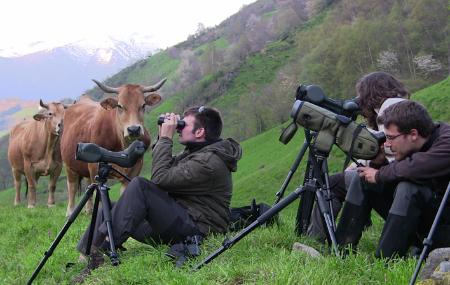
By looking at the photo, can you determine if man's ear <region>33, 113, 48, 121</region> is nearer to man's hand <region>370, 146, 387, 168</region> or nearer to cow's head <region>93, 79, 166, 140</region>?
cow's head <region>93, 79, 166, 140</region>

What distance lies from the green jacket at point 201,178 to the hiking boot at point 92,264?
96cm

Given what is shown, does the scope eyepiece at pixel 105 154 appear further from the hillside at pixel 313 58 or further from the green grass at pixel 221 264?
the hillside at pixel 313 58

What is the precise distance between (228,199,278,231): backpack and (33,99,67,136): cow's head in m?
9.54

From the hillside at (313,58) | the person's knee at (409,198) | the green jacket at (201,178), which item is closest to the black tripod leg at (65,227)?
the green jacket at (201,178)

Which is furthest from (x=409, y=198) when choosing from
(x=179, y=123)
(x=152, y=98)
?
(x=152, y=98)

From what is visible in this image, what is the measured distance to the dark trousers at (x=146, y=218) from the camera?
226 inches

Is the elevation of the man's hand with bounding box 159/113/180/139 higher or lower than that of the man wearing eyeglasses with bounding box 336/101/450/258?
higher

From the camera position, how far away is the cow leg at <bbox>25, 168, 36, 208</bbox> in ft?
49.5

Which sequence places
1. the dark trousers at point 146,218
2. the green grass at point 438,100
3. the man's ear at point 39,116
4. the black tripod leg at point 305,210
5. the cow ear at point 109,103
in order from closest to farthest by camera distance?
the black tripod leg at point 305,210 < the dark trousers at point 146,218 < the cow ear at point 109,103 < the man's ear at point 39,116 < the green grass at point 438,100

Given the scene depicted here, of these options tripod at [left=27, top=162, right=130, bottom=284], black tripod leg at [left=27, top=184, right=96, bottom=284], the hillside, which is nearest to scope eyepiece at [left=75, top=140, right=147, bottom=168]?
tripod at [left=27, top=162, right=130, bottom=284]

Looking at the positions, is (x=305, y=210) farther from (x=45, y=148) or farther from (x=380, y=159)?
(x=45, y=148)

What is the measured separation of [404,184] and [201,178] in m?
2.15

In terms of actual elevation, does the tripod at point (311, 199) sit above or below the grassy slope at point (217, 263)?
above

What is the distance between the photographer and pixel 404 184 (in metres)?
4.82
